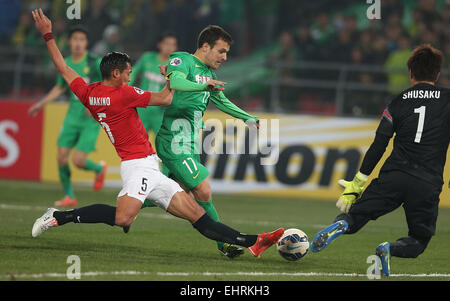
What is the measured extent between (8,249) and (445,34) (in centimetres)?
1121

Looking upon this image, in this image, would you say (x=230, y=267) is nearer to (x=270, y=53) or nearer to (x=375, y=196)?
(x=375, y=196)

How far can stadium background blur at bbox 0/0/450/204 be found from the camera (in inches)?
649

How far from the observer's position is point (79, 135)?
1386cm

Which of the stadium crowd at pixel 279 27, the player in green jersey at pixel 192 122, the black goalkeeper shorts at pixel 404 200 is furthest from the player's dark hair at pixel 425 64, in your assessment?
the stadium crowd at pixel 279 27

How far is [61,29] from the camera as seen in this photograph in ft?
67.8

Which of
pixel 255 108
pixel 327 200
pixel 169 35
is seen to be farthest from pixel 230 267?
pixel 255 108

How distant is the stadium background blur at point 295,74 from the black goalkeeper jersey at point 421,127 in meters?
8.21

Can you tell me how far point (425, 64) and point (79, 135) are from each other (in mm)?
7422

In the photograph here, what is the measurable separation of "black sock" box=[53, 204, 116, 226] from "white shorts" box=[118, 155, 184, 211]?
0.24 meters

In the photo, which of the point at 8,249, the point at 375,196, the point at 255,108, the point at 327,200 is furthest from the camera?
the point at 255,108

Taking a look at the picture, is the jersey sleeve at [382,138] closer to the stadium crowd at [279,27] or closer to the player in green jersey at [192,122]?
the player in green jersey at [192,122]

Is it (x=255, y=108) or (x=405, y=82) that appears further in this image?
(x=255, y=108)

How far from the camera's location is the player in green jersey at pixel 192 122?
8.82 metres

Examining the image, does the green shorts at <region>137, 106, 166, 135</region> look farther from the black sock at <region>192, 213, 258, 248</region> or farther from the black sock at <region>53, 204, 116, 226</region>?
the black sock at <region>192, 213, 258, 248</region>
